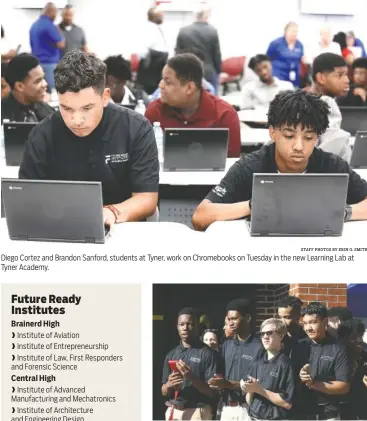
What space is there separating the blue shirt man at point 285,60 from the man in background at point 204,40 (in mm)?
1461

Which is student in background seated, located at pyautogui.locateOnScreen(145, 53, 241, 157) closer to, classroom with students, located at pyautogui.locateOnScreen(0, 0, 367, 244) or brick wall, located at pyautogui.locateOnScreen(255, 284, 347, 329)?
classroom with students, located at pyautogui.locateOnScreen(0, 0, 367, 244)

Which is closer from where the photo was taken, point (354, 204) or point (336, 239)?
point (336, 239)

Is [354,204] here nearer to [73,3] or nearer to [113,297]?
[113,297]

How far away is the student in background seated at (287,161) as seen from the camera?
7.19ft

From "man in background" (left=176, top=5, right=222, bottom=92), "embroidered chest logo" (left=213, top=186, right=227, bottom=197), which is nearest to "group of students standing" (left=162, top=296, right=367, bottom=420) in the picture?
"embroidered chest logo" (left=213, top=186, right=227, bottom=197)

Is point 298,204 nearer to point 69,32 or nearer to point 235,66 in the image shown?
point 69,32

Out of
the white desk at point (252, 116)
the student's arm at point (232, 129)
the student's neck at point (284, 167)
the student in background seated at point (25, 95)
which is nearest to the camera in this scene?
the student's neck at point (284, 167)

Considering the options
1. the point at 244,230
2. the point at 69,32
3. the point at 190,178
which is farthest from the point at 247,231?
the point at 69,32

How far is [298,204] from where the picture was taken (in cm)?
190

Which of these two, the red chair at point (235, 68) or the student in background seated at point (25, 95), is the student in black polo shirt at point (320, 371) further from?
the red chair at point (235, 68)

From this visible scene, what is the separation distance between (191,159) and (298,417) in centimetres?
165

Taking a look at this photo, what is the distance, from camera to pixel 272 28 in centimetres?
951

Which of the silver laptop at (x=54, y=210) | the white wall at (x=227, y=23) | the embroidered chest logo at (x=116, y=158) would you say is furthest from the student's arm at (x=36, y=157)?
the white wall at (x=227, y=23)

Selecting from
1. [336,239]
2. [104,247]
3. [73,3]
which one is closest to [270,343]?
[336,239]
